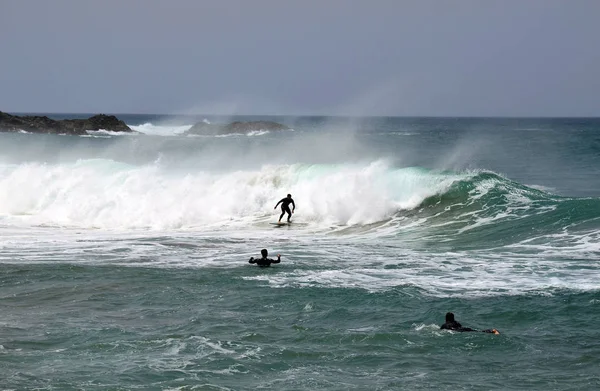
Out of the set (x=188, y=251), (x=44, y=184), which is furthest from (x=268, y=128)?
(x=188, y=251)

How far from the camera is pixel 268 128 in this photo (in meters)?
124

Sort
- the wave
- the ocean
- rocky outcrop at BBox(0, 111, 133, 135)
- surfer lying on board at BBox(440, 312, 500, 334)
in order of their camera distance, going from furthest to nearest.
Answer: rocky outcrop at BBox(0, 111, 133, 135), the wave, surfer lying on board at BBox(440, 312, 500, 334), the ocean

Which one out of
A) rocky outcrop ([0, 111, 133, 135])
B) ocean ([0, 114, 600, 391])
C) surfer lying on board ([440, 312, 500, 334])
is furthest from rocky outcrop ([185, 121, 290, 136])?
surfer lying on board ([440, 312, 500, 334])

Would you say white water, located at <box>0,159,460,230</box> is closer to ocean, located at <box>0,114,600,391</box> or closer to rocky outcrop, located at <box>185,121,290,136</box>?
ocean, located at <box>0,114,600,391</box>

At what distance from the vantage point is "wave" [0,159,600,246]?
2775 centimetres

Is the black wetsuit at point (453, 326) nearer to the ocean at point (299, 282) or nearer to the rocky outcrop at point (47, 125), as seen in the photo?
the ocean at point (299, 282)

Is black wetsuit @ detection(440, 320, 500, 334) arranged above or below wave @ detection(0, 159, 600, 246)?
below

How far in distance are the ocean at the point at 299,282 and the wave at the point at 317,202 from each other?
104 mm

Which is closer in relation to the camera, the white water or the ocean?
the ocean

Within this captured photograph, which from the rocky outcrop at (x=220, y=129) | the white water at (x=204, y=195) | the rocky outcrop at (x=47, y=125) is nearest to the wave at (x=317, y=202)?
the white water at (x=204, y=195)

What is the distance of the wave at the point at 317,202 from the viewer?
91.0 ft

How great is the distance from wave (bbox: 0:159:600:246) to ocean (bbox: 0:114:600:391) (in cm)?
10

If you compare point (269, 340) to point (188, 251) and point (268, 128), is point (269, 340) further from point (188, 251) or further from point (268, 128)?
point (268, 128)

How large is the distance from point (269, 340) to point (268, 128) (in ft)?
362
